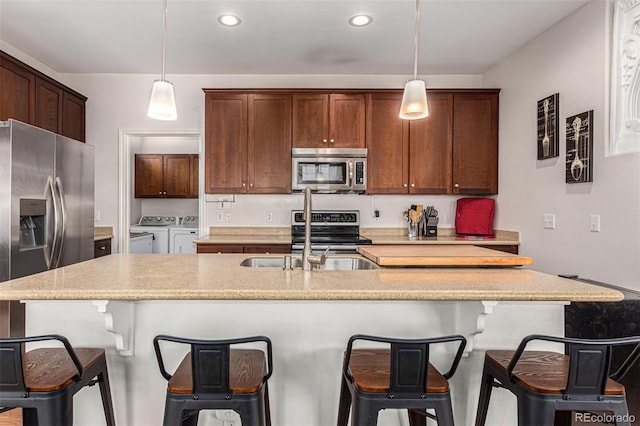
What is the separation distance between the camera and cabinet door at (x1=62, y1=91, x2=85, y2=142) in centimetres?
362

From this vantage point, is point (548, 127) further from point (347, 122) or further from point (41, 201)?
point (41, 201)

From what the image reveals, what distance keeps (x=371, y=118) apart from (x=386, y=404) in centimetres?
302

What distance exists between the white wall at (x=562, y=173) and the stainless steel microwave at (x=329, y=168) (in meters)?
1.43

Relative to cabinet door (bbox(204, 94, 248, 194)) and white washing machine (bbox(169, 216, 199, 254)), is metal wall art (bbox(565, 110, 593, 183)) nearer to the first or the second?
cabinet door (bbox(204, 94, 248, 194))

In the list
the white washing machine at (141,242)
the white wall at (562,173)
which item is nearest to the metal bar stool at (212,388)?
the white wall at (562,173)

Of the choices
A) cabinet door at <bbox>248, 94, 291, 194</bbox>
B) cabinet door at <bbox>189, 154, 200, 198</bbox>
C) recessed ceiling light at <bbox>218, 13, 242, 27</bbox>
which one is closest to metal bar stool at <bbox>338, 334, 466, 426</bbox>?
recessed ceiling light at <bbox>218, 13, 242, 27</bbox>

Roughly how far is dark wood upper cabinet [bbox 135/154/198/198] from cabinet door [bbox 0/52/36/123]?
3173 mm

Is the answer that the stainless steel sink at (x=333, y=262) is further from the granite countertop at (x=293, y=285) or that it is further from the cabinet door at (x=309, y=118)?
the cabinet door at (x=309, y=118)

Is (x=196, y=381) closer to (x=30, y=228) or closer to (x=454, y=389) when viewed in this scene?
(x=454, y=389)

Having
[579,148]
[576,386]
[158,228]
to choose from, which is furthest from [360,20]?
[158,228]

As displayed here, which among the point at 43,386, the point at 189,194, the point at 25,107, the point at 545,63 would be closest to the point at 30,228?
the point at 25,107

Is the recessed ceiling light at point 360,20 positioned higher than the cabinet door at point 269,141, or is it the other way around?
the recessed ceiling light at point 360,20

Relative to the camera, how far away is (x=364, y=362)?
134 cm

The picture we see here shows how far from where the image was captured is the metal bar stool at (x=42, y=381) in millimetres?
1108
